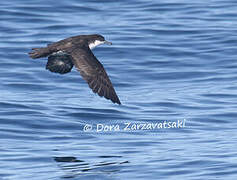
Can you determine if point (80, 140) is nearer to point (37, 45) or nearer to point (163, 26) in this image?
point (37, 45)

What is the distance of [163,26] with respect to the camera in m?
17.6

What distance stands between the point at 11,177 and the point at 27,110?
11.7ft

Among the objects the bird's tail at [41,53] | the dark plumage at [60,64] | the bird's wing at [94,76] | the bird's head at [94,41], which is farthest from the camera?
the bird's head at [94,41]

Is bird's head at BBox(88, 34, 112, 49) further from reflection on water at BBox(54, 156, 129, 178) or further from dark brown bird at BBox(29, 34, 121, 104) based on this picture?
reflection on water at BBox(54, 156, 129, 178)

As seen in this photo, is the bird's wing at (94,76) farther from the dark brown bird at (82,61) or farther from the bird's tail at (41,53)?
the bird's tail at (41,53)

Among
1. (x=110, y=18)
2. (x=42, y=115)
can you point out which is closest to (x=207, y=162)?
(x=42, y=115)

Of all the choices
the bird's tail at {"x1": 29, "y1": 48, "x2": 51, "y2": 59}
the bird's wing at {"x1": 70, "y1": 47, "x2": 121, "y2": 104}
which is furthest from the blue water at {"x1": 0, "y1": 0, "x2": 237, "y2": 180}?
the bird's tail at {"x1": 29, "y1": 48, "x2": 51, "y2": 59}

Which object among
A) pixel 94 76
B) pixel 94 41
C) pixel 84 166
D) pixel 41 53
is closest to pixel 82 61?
pixel 94 76

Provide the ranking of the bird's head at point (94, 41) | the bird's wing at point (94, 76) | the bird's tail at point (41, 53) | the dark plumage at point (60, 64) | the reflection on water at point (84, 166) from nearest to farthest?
the reflection on water at point (84, 166), the bird's wing at point (94, 76), the bird's tail at point (41, 53), the dark plumage at point (60, 64), the bird's head at point (94, 41)

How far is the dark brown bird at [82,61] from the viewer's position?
9648 millimetres

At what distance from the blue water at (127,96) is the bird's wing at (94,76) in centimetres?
92

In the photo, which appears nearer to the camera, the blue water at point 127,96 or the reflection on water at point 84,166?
the reflection on water at point 84,166

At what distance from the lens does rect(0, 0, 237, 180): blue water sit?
9.70 meters

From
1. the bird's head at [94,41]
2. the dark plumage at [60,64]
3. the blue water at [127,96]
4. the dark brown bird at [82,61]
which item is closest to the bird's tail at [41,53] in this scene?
the dark brown bird at [82,61]
